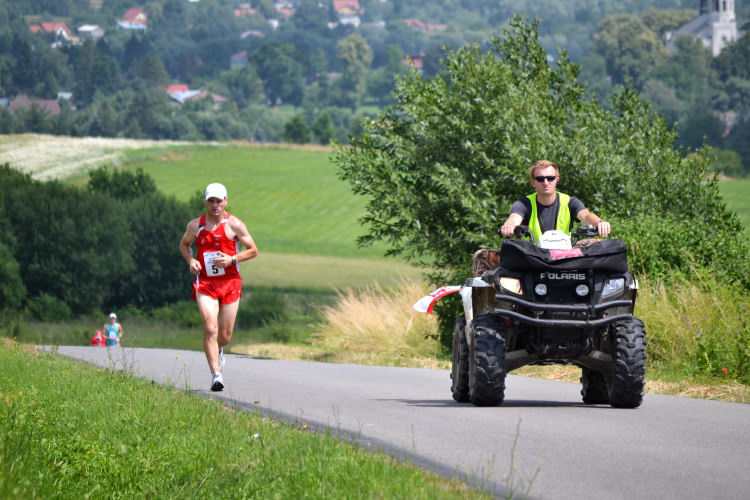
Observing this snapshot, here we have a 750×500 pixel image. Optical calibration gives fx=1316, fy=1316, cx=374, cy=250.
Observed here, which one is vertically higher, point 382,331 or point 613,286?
point 613,286

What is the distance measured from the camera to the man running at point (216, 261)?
12945 millimetres

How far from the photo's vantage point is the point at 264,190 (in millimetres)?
121250

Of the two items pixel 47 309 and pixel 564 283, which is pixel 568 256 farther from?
pixel 47 309

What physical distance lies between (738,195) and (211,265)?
3473 inches

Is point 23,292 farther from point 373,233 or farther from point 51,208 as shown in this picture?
point 373,233

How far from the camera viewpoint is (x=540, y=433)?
973 cm

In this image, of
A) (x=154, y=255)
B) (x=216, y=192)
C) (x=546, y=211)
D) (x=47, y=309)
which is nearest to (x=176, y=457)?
(x=546, y=211)

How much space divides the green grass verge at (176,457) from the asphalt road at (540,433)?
0.53 metres

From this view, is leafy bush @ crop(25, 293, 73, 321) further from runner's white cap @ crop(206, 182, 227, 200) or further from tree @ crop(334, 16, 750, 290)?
runner's white cap @ crop(206, 182, 227, 200)

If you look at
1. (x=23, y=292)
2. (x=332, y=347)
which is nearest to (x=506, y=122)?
(x=332, y=347)

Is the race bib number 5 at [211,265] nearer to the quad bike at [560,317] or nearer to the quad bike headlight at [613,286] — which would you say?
the quad bike at [560,317]

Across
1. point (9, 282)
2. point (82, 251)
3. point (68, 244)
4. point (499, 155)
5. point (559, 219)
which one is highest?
point (559, 219)

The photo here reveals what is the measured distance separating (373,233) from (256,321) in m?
41.2

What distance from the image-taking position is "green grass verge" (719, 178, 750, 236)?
85125 mm
